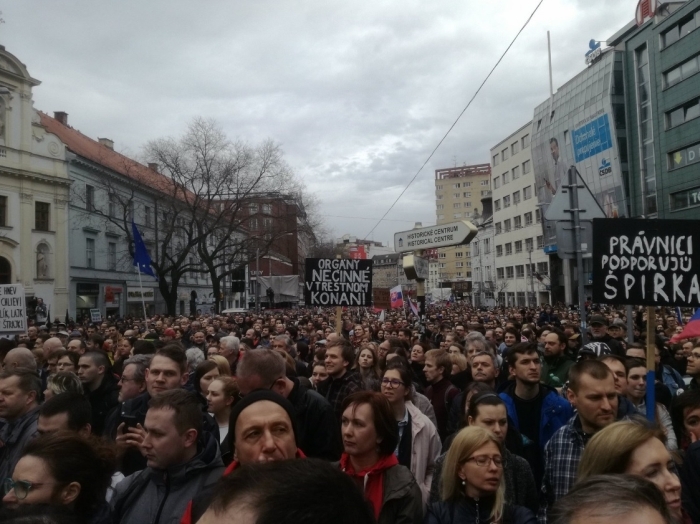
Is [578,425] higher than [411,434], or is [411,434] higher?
[578,425]

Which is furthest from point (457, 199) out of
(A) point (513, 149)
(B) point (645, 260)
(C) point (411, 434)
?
(C) point (411, 434)

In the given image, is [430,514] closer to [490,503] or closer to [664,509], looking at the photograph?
[490,503]

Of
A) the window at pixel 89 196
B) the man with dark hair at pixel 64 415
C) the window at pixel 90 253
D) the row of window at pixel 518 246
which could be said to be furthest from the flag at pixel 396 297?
the row of window at pixel 518 246

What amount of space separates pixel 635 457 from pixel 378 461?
1263 mm

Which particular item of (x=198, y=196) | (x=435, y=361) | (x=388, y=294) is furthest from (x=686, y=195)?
(x=435, y=361)

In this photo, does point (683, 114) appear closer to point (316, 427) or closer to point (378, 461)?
point (316, 427)

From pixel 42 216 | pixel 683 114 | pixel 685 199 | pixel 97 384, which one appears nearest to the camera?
pixel 97 384

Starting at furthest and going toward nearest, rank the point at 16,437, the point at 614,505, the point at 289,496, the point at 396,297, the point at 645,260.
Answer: the point at 396,297 < the point at 645,260 < the point at 16,437 < the point at 614,505 < the point at 289,496

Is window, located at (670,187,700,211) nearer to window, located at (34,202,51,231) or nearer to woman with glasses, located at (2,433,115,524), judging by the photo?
window, located at (34,202,51,231)

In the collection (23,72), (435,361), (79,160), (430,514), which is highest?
(23,72)

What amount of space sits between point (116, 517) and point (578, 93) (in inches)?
1934

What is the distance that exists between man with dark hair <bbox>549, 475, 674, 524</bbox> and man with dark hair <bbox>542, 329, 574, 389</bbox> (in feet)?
17.3

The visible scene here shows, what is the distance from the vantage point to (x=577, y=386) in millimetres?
3756

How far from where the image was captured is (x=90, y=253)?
4297cm
